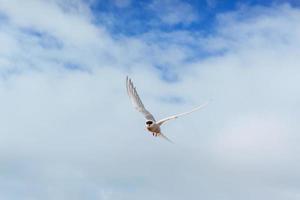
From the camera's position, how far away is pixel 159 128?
42.1 meters

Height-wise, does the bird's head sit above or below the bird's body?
above

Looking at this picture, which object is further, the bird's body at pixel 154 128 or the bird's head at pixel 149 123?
the bird's head at pixel 149 123

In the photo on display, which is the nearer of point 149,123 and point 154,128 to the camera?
point 154,128

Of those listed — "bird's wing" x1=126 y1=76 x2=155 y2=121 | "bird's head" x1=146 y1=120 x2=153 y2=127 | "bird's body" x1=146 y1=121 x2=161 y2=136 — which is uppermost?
"bird's wing" x1=126 y1=76 x2=155 y2=121

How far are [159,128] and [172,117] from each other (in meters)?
1.68

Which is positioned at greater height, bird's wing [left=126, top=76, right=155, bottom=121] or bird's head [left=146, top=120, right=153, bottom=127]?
bird's wing [left=126, top=76, right=155, bottom=121]

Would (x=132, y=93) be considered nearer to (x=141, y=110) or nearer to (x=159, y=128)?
(x=141, y=110)

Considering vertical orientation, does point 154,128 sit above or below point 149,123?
below

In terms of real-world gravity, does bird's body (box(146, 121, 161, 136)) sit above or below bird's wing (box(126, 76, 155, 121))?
below

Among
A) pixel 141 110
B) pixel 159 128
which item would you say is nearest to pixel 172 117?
pixel 159 128

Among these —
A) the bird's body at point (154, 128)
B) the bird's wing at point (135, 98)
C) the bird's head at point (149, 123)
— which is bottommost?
the bird's body at point (154, 128)

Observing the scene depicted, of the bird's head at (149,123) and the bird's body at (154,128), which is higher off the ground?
the bird's head at (149,123)

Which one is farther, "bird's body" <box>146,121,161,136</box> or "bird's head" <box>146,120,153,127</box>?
"bird's head" <box>146,120,153,127</box>

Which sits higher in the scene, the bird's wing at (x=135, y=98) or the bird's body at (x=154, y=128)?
the bird's wing at (x=135, y=98)
